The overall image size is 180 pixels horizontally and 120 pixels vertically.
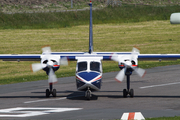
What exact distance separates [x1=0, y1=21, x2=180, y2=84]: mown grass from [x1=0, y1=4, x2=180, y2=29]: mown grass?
8.03 ft

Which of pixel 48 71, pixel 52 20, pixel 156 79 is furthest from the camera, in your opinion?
pixel 52 20

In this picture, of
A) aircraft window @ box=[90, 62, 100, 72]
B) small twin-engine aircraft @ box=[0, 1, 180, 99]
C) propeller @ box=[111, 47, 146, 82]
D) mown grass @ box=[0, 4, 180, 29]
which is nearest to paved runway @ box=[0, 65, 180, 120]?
small twin-engine aircraft @ box=[0, 1, 180, 99]

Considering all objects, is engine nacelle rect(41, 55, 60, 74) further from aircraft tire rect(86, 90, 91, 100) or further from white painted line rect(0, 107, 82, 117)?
white painted line rect(0, 107, 82, 117)

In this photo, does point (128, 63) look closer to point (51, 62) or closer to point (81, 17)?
point (51, 62)

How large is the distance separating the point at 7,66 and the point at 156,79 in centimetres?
1721

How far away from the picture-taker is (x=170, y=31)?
6556 centimetres

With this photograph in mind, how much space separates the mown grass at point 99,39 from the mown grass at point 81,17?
245cm

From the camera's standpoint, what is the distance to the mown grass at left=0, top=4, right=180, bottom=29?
6788 cm

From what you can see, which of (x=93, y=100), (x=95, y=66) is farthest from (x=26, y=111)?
(x=95, y=66)

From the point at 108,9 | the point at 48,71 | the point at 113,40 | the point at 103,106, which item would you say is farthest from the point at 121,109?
the point at 108,9

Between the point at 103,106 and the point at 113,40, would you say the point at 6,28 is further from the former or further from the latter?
the point at 103,106

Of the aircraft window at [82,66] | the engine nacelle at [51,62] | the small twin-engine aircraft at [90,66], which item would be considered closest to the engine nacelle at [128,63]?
the small twin-engine aircraft at [90,66]

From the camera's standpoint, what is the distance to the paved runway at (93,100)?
1828 centimetres

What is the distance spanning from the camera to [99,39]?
6028 cm
